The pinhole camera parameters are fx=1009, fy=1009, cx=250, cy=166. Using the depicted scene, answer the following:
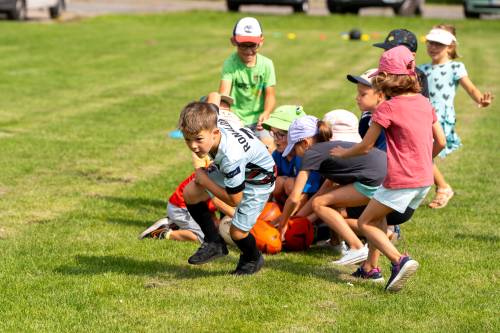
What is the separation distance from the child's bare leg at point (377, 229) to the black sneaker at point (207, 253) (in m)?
1.20

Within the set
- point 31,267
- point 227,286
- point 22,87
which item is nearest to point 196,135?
point 227,286

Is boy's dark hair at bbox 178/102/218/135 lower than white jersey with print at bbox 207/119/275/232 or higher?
higher

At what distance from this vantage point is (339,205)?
26.3ft

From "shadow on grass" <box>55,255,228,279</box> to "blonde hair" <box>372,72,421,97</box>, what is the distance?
1.93 meters

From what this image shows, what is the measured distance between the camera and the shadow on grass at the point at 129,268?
7707mm

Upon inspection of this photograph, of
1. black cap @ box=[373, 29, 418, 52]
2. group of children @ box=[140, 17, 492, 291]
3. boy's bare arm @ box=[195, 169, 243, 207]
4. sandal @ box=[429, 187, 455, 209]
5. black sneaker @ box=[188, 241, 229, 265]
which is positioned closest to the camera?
group of children @ box=[140, 17, 492, 291]

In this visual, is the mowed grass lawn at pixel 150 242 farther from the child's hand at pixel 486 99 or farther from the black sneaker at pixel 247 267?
the child's hand at pixel 486 99

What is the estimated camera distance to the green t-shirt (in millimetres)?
10109

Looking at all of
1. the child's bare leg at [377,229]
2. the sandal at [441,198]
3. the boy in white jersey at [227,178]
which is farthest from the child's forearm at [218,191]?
the sandal at [441,198]

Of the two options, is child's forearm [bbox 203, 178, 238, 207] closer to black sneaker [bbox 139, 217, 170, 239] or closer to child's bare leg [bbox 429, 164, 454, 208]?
black sneaker [bbox 139, 217, 170, 239]

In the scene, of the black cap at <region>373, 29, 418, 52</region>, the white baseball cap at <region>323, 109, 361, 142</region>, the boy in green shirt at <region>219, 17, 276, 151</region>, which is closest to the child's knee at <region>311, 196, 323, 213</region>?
the white baseball cap at <region>323, 109, 361, 142</region>

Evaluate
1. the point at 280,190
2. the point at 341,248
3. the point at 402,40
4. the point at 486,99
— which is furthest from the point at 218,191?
the point at 486,99

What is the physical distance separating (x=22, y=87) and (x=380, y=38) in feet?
44.2

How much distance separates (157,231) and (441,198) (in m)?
3.29
